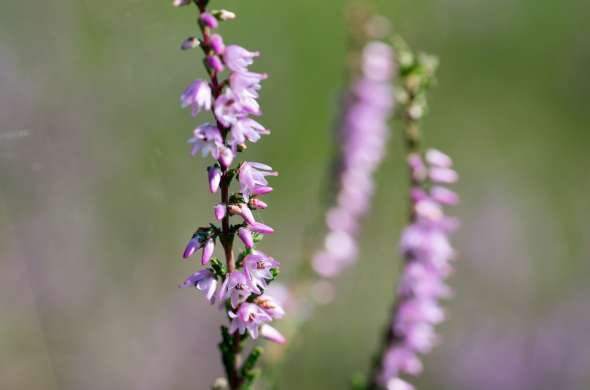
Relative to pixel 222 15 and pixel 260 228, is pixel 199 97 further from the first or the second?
pixel 260 228

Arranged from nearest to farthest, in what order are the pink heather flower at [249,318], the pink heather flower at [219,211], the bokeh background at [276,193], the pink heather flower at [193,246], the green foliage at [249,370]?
the pink heather flower at [219,211] → the pink heather flower at [193,246] → the pink heather flower at [249,318] → the green foliage at [249,370] → the bokeh background at [276,193]

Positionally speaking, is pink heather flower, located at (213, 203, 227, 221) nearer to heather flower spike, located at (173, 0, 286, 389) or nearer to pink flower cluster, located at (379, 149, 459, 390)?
heather flower spike, located at (173, 0, 286, 389)

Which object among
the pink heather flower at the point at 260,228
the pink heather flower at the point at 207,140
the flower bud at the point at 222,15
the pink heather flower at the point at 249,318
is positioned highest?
the flower bud at the point at 222,15

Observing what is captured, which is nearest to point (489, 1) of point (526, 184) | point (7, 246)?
point (526, 184)

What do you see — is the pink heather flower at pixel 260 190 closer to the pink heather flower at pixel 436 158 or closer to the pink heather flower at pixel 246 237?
the pink heather flower at pixel 246 237

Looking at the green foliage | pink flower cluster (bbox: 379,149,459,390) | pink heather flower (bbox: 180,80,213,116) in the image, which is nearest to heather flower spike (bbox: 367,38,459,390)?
pink flower cluster (bbox: 379,149,459,390)

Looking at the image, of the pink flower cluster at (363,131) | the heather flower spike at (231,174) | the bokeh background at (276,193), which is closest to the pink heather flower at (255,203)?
the heather flower spike at (231,174)
